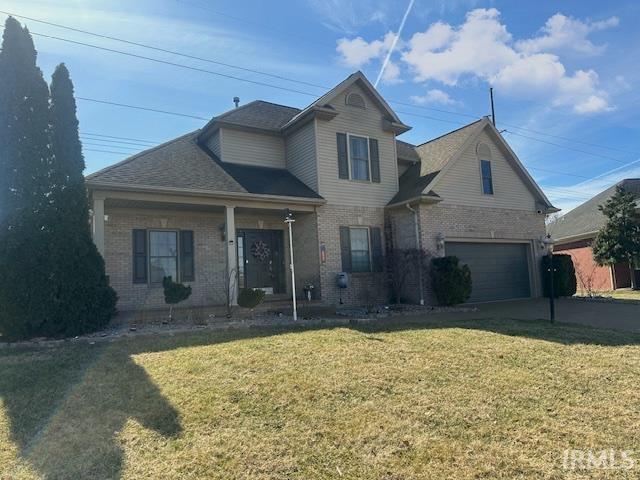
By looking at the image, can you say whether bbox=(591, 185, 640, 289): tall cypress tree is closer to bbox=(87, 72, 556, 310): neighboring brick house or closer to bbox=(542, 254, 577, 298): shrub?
bbox=(542, 254, 577, 298): shrub

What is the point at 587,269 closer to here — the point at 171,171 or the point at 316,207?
the point at 316,207

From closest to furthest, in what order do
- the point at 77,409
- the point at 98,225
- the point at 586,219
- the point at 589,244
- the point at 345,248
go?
the point at 77,409
the point at 98,225
the point at 345,248
the point at 589,244
the point at 586,219

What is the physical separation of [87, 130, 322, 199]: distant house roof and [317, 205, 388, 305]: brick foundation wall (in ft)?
3.30

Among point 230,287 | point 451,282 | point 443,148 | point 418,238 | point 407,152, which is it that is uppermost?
point 407,152

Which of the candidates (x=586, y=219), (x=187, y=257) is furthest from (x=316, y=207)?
(x=586, y=219)

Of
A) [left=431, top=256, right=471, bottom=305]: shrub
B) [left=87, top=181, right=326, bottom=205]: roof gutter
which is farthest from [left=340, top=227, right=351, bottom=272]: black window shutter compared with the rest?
[left=431, top=256, right=471, bottom=305]: shrub

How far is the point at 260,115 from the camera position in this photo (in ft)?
51.0

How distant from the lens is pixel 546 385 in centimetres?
545

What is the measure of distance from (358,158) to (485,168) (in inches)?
198

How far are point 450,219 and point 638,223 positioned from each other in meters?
10.2

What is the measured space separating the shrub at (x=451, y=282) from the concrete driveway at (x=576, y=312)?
0.74m

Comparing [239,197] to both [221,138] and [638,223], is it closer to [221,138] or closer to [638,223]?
[221,138]

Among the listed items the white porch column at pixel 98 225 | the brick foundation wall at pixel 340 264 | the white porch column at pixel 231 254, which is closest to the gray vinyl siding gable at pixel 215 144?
the white porch column at pixel 231 254

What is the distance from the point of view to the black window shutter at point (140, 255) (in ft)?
40.8
